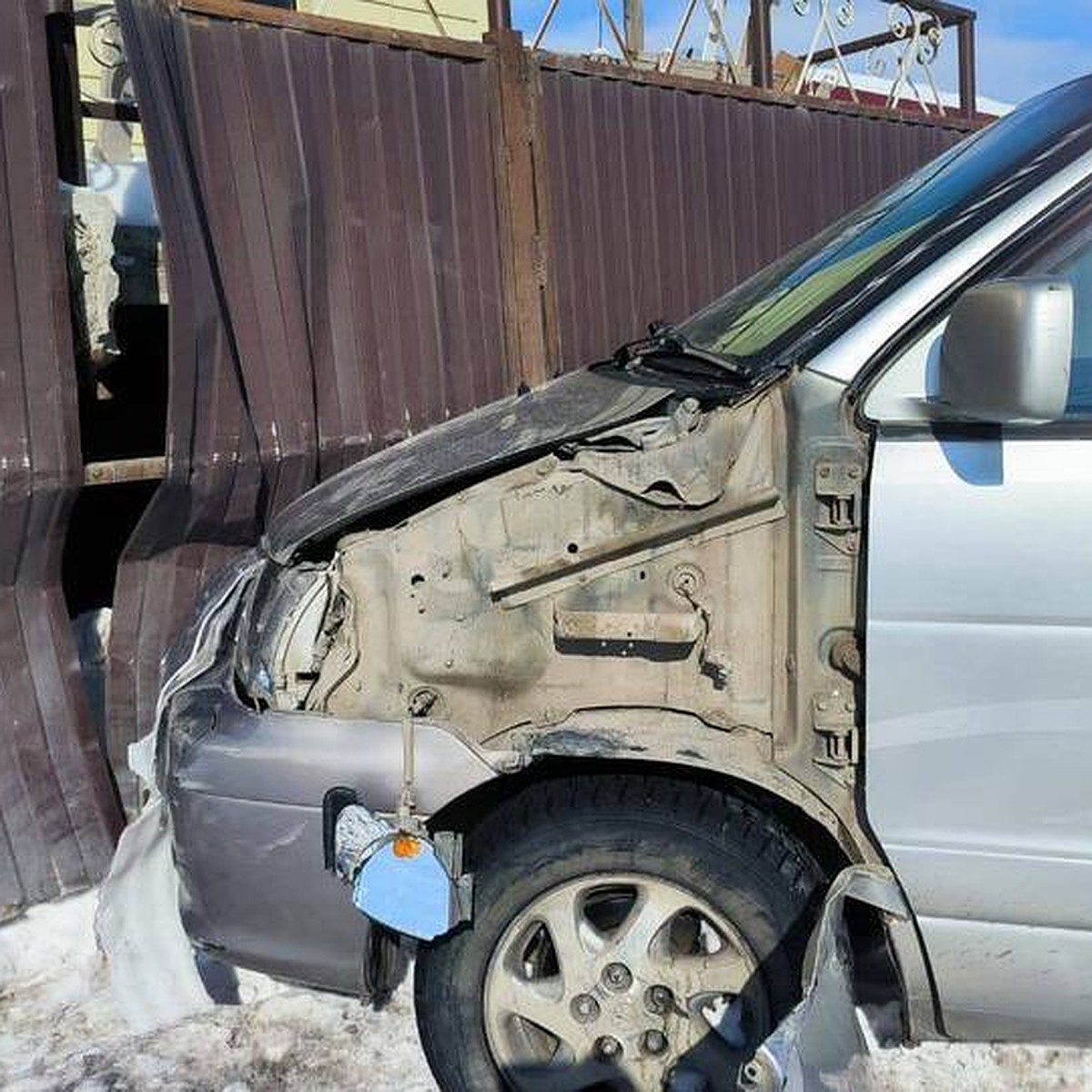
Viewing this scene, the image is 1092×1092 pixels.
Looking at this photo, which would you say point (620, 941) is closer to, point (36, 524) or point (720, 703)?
point (720, 703)

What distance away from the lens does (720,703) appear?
7.80ft

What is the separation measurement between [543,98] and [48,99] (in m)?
2.33

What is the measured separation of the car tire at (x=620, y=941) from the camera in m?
2.40

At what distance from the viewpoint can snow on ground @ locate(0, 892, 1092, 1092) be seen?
9.34 feet

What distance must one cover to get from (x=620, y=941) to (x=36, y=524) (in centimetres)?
221

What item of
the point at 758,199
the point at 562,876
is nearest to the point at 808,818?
the point at 562,876

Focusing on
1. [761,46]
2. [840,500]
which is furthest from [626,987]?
[761,46]

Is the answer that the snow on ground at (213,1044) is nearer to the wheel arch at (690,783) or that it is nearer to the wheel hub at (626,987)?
the wheel hub at (626,987)

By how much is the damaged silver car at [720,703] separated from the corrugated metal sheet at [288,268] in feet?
5.08

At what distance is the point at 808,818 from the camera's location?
2.42 m

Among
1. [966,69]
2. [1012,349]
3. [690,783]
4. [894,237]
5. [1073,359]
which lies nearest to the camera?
[1012,349]

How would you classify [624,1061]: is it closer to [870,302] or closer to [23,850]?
[870,302]

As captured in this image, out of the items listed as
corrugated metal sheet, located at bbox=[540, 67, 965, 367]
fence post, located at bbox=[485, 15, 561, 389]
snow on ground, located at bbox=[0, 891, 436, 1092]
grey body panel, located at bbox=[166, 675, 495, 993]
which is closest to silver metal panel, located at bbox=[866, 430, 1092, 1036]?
grey body panel, located at bbox=[166, 675, 495, 993]

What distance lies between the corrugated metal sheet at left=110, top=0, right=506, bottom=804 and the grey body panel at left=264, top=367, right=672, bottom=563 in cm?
128
